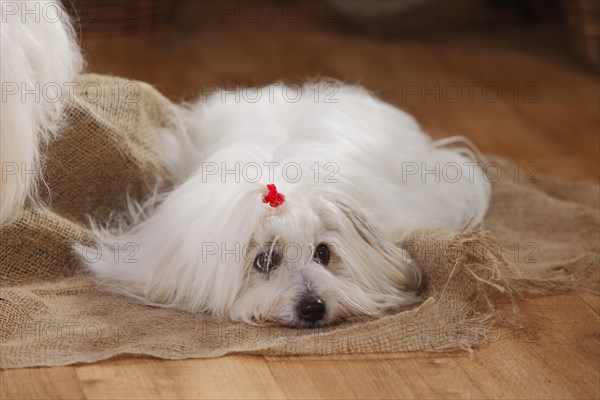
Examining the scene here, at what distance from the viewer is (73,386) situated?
2047mm

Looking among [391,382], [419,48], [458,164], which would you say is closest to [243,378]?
[391,382]

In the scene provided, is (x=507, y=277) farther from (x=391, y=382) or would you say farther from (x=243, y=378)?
(x=243, y=378)

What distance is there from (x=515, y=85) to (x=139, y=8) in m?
1.69

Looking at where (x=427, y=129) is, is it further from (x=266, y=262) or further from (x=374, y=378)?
(x=374, y=378)

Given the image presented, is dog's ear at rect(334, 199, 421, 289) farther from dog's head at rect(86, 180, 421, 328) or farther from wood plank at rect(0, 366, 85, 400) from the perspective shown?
wood plank at rect(0, 366, 85, 400)

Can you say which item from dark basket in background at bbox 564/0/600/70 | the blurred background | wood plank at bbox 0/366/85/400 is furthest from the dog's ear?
dark basket in background at bbox 564/0/600/70

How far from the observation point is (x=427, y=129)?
3.84 metres

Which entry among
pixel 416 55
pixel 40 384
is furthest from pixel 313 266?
pixel 416 55

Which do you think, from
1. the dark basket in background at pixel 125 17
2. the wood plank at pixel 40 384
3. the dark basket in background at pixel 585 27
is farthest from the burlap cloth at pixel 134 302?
the dark basket in background at pixel 125 17

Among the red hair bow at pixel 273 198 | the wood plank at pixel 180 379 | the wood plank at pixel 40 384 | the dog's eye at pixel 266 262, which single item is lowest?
the wood plank at pixel 40 384

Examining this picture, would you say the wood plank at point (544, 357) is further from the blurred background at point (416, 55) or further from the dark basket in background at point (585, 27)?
the dark basket in background at point (585, 27)

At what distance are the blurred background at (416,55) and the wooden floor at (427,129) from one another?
0.01m

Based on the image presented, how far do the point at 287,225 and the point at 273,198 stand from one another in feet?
0.22

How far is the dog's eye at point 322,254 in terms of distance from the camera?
235 cm
